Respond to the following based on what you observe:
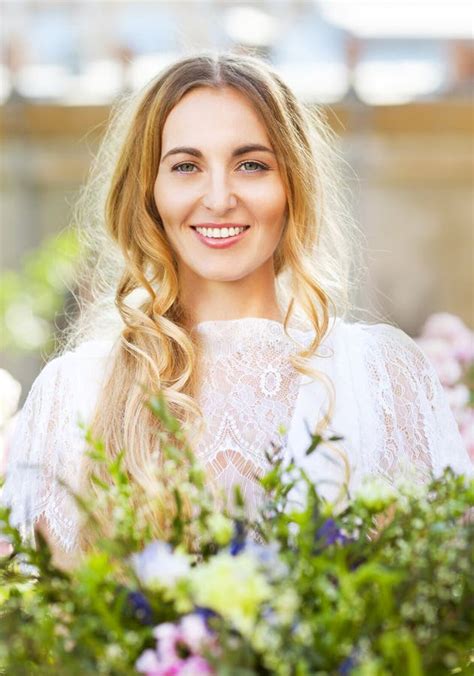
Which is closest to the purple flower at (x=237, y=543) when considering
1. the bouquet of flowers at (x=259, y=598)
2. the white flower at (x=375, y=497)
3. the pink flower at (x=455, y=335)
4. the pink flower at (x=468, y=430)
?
the bouquet of flowers at (x=259, y=598)

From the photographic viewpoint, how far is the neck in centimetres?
228

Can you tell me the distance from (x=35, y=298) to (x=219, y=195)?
330 centimetres

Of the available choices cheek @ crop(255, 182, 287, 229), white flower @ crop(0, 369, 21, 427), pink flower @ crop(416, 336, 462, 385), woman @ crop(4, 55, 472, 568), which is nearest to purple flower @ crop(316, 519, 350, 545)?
woman @ crop(4, 55, 472, 568)

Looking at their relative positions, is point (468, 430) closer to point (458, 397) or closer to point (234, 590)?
point (458, 397)

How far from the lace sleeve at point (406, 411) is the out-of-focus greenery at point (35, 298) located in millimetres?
2914

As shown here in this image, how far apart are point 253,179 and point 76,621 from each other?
1.20m

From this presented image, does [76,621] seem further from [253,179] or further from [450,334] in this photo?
[450,334]

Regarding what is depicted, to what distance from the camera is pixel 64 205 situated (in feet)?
32.1

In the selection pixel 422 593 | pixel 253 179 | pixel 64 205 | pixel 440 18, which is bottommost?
pixel 64 205

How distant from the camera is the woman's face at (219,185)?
6.88ft

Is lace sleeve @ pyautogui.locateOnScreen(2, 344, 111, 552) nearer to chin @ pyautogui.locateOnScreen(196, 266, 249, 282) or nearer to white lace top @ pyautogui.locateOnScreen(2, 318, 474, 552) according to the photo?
white lace top @ pyautogui.locateOnScreen(2, 318, 474, 552)

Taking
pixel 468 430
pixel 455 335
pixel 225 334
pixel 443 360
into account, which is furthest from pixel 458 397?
pixel 225 334

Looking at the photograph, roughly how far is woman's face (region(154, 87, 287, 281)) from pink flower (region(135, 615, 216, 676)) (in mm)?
1151

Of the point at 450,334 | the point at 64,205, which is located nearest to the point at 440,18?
the point at 64,205
